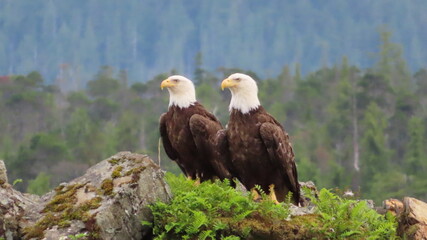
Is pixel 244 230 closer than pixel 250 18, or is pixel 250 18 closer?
pixel 244 230

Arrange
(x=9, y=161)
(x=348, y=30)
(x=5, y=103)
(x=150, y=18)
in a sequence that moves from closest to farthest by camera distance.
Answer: (x=9, y=161)
(x=5, y=103)
(x=348, y=30)
(x=150, y=18)

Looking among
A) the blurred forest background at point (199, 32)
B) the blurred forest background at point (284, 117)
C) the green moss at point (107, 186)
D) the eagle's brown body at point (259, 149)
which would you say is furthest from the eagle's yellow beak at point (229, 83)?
the blurred forest background at point (199, 32)

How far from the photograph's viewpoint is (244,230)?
843 cm

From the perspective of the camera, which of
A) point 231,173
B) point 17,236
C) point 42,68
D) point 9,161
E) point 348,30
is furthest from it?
point 348,30

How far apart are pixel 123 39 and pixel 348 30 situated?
48358 mm

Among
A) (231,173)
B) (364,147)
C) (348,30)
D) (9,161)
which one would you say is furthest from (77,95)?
(348,30)

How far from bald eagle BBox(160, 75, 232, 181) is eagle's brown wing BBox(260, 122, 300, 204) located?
1.19m

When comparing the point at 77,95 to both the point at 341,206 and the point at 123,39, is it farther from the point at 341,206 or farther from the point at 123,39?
the point at 123,39

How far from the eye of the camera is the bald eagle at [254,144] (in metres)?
9.85

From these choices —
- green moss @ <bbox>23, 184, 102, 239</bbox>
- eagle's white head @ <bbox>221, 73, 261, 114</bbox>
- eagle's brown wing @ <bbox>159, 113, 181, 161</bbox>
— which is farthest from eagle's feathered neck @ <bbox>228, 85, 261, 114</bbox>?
green moss @ <bbox>23, 184, 102, 239</bbox>

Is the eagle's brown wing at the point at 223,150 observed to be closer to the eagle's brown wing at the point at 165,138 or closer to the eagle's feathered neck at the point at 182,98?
the eagle's feathered neck at the point at 182,98

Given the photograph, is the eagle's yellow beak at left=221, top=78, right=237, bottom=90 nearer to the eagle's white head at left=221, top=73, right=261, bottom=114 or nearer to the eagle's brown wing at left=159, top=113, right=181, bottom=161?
the eagle's white head at left=221, top=73, right=261, bottom=114

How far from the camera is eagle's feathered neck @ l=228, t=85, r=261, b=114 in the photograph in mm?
10023

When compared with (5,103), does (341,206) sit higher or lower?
higher
